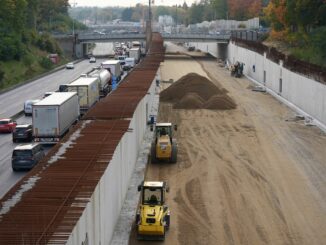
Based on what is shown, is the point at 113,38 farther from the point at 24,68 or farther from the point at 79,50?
the point at 24,68

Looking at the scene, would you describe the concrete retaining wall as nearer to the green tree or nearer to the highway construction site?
the highway construction site

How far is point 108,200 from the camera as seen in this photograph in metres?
20.0

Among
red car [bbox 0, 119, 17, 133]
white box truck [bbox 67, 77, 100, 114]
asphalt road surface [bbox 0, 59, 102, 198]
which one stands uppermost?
white box truck [bbox 67, 77, 100, 114]

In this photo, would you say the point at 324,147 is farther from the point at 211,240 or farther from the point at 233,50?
the point at 233,50

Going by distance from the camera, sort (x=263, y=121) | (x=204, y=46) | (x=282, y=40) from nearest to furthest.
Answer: (x=263, y=121) → (x=282, y=40) → (x=204, y=46)

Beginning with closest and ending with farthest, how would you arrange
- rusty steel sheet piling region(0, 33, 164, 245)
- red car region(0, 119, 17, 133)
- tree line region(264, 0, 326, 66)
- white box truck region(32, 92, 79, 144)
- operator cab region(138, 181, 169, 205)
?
rusty steel sheet piling region(0, 33, 164, 245) < operator cab region(138, 181, 169, 205) < white box truck region(32, 92, 79, 144) < red car region(0, 119, 17, 133) < tree line region(264, 0, 326, 66)

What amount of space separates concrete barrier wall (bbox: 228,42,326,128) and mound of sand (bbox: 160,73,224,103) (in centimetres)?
642

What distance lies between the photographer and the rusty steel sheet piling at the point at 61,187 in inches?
555

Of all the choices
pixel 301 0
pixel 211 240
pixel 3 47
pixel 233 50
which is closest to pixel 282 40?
pixel 233 50

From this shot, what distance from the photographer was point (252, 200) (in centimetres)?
2641

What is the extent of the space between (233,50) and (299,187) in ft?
252

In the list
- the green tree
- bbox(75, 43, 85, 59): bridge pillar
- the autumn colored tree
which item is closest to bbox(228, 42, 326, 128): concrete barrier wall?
bbox(75, 43, 85, 59): bridge pillar

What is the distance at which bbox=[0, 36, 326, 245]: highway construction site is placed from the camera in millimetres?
16062

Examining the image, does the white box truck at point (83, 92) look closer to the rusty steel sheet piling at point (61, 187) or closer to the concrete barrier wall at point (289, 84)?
the rusty steel sheet piling at point (61, 187)
